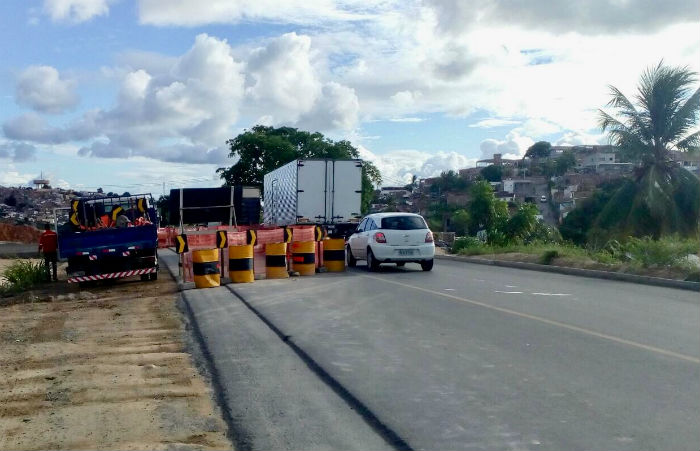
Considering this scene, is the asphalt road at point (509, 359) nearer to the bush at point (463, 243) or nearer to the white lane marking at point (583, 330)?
the white lane marking at point (583, 330)

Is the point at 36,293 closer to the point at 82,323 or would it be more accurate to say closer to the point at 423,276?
the point at 82,323

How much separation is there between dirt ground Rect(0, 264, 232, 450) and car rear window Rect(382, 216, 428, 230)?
8607 mm

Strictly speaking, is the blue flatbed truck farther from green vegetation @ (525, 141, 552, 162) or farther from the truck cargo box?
green vegetation @ (525, 141, 552, 162)

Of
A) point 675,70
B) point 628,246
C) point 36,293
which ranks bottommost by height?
point 36,293

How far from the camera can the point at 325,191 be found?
28781 mm

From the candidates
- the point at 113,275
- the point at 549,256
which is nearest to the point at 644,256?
the point at 549,256

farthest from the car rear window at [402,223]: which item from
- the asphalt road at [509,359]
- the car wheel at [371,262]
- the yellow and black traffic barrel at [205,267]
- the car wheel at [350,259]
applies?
the yellow and black traffic barrel at [205,267]

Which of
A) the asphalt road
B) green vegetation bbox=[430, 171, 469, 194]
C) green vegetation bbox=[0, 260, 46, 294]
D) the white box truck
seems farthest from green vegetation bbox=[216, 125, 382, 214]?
the asphalt road

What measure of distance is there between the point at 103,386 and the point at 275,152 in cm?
5131

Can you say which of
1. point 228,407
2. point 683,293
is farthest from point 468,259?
point 228,407

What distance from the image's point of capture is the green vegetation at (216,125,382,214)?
189 ft

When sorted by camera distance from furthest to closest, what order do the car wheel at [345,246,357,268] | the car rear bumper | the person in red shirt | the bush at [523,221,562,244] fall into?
the bush at [523,221,562,244] → the car wheel at [345,246,357,268] → the person in red shirt → the car rear bumper

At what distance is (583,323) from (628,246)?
443 inches

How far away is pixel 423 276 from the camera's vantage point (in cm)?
1947
